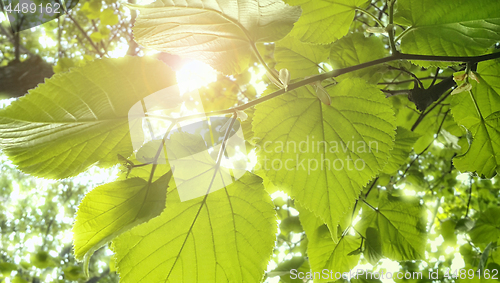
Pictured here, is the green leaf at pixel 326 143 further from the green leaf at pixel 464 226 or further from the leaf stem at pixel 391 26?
the green leaf at pixel 464 226

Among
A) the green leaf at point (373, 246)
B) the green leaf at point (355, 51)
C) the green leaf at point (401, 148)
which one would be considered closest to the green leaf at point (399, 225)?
the green leaf at point (373, 246)

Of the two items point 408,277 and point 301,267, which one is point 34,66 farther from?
point 408,277

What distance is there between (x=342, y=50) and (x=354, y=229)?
2.03 ft

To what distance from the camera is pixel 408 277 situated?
152 centimetres

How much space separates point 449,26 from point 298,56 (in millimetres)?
303

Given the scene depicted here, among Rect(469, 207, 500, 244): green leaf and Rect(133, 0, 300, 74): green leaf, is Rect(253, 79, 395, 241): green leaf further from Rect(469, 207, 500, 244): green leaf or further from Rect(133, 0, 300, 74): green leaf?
Rect(469, 207, 500, 244): green leaf

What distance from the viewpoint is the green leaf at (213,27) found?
1.29 ft

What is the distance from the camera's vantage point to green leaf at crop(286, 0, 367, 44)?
18.2 inches

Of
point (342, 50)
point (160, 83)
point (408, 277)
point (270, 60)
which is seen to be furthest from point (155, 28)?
point (270, 60)

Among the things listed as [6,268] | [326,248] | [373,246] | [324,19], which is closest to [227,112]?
[324,19]

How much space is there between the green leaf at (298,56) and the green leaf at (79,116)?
0.35 meters

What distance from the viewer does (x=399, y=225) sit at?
0.88m

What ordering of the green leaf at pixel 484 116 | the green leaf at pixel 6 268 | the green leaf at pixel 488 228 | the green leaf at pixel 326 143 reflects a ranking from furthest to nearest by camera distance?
the green leaf at pixel 6 268, the green leaf at pixel 488 228, the green leaf at pixel 484 116, the green leaf at pixel 326 143

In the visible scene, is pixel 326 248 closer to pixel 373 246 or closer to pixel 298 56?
pixel 373 246
